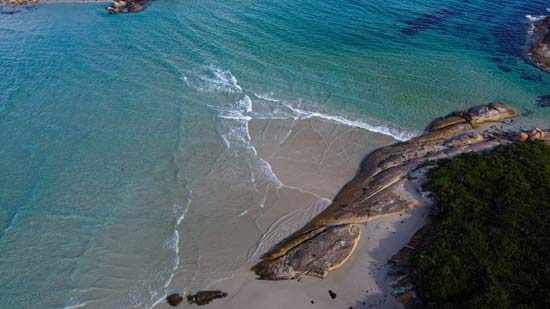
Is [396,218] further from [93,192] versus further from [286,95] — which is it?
[93,192]

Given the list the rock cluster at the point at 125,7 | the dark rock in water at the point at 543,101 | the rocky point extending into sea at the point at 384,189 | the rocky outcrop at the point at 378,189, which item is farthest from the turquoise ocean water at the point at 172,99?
the rocky outcrop at the point at 378,189

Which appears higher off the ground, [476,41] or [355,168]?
[476,41]

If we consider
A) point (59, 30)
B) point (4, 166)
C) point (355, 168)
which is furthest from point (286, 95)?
point (59, 30)

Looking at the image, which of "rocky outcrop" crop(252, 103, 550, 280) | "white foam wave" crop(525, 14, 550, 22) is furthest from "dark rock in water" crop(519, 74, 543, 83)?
"white foam wave" crop(525, 14, 550, 22)

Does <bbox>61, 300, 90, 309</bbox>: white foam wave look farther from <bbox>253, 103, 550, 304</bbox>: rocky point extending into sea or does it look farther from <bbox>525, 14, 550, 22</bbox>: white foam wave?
<bbox>525, 14, 550, 22</bbox>: white foam wave

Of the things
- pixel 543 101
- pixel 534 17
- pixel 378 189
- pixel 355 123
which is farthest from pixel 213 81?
pixel 534 17

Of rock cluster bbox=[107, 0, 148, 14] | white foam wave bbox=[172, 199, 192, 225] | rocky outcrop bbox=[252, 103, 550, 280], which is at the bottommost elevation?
white foam wave bbox=[172, 199, 192, 225]
